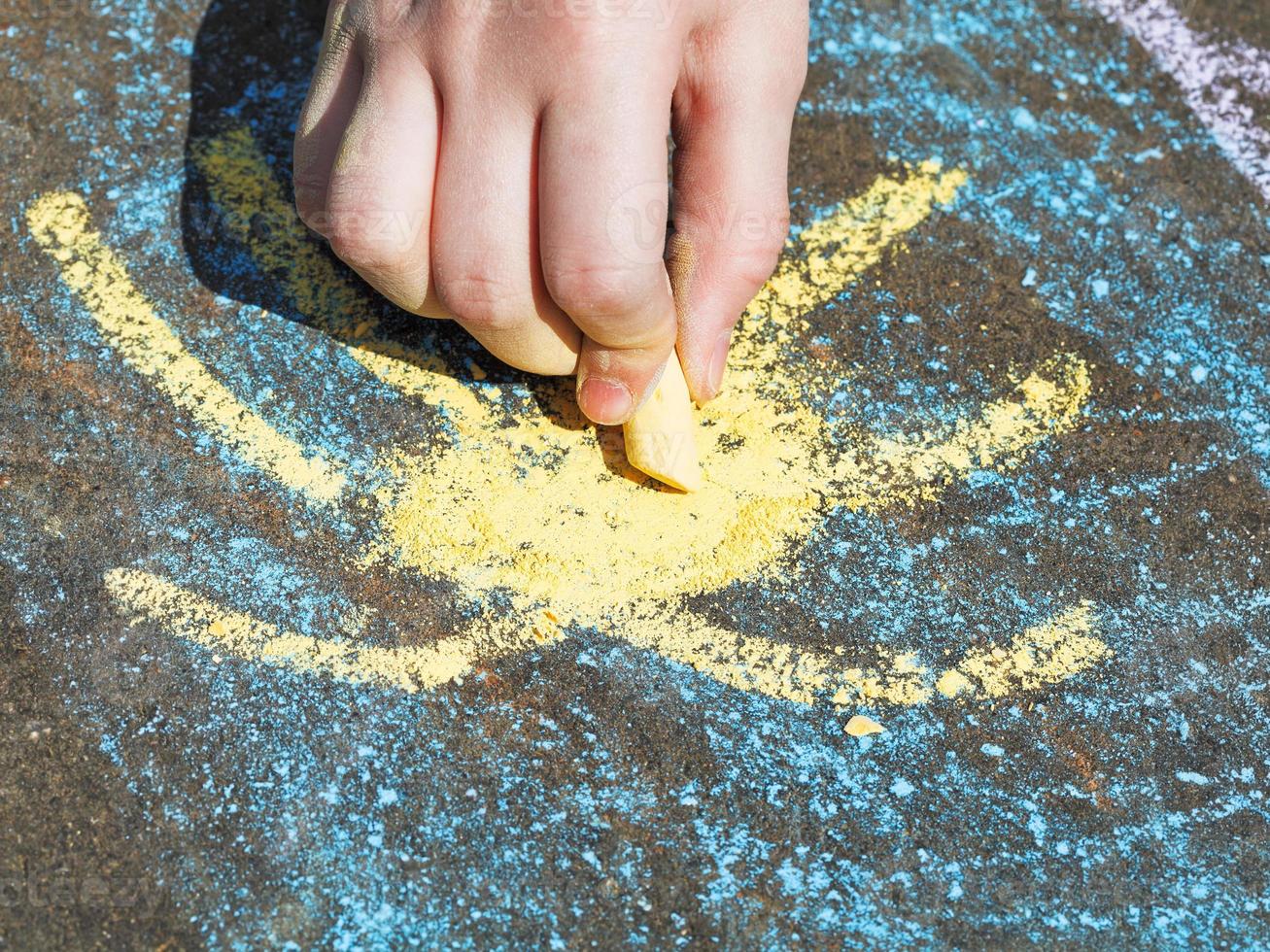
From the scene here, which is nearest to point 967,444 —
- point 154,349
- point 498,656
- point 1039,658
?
point 1039,658

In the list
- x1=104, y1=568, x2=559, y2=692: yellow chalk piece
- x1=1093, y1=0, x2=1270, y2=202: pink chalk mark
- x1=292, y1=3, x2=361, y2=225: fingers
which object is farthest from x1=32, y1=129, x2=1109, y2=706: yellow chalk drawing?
x1=1093, y1=0, x2=1270, y2=202: pink chalk mark

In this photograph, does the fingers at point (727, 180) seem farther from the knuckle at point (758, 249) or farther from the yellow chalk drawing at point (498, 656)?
the yellow chalk drawing at point (498, 656)

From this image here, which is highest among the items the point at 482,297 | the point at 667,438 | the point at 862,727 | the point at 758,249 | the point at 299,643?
the point at 758,249

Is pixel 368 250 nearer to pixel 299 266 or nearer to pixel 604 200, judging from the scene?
pixel 604 200

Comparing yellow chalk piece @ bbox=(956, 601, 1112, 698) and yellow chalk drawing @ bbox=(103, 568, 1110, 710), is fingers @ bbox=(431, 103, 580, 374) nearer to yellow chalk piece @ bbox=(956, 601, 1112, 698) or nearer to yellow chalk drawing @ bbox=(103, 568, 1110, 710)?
yellow chalk drawing @ bbox=(103, 568, 1110, 710)

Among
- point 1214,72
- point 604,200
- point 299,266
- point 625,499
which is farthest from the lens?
point 1214,72

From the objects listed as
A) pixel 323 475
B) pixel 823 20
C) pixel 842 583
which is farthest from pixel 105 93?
pixel 842 583

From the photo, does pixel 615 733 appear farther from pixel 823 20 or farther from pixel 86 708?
pixel 823 20
